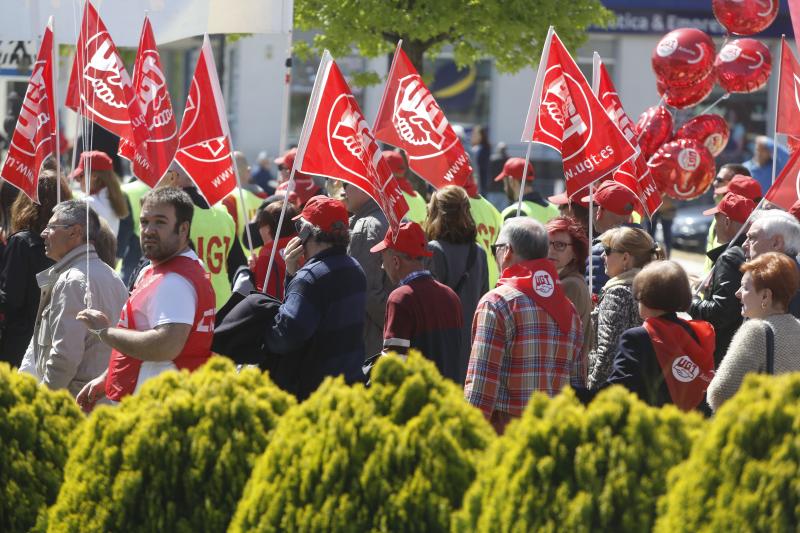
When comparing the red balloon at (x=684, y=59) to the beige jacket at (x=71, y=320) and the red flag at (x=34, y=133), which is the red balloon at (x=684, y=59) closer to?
the red flag at (x=34, y=133)

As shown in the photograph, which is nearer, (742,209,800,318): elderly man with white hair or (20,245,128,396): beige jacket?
(20,245,128,396): beige jacket

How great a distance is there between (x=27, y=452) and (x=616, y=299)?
3.12 meters

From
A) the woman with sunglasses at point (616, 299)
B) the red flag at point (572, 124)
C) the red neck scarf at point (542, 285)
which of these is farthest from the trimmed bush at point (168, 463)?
the red flag at point (572, 124)

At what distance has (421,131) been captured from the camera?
327 inches

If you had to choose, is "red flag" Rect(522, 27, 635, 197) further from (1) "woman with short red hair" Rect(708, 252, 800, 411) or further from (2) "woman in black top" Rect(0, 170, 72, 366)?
(2) "woman in black top" Rect(0, 170, 72, 366)

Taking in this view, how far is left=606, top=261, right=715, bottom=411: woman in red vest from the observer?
515 cm

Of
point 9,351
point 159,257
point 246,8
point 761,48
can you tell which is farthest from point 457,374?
point 761,48

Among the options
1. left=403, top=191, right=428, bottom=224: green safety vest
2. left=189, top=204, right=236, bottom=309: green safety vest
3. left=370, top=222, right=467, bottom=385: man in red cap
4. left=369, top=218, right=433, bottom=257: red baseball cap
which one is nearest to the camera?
left=370, top=222, right=467, bottom=385: man in red cap

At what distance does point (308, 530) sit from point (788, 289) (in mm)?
2625

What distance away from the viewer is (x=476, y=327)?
17.5ft

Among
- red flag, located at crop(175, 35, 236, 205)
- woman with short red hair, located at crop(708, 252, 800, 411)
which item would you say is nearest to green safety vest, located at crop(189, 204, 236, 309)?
red flag, located at crop(175, 35, 236, 205)

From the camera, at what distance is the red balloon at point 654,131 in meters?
10.6

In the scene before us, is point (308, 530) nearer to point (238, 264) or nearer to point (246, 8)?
point (238, 264)

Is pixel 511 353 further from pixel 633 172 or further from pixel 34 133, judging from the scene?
pixel 34 133
